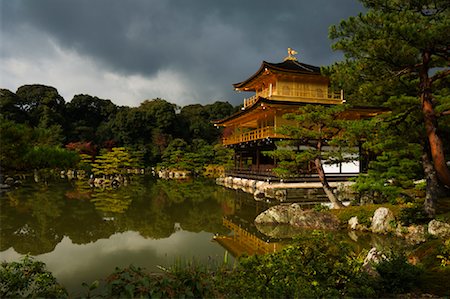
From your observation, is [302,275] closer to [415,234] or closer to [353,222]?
[415,234]

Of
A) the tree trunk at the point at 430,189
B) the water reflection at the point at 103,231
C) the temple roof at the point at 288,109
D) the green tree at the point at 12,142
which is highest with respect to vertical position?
the temple roof at the point at 288,109

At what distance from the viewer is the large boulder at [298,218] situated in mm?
9891

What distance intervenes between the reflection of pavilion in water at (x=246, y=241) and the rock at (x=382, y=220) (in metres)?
3.07

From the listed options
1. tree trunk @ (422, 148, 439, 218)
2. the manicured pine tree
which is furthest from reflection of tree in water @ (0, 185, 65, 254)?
tree trunk @ (422, 148, 439, 218)

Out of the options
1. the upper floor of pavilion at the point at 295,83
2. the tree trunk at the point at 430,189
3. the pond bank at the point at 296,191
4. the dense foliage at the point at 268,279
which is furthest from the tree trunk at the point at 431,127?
the upper floor of pavilion at the point at 295,83

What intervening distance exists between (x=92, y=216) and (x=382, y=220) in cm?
1005

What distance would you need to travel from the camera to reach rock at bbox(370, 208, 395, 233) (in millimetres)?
9250

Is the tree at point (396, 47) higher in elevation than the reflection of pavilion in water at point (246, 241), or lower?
higher

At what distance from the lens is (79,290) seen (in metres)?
5.39

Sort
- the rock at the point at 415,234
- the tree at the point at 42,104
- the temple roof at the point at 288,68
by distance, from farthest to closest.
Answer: the tree at the point at 42,104, the temple roof at the point at 288,68, the rock at the point at 415,234

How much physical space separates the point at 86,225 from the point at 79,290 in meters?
5.51

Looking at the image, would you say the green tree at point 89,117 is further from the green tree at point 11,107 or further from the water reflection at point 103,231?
the water reflection at point 103,231

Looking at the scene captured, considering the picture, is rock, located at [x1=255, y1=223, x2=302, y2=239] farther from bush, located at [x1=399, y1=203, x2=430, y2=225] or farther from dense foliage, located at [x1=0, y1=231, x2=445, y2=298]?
dense foliage, located at [x1=0, y1=231, x2=445, y2=298]

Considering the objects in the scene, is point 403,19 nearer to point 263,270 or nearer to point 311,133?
point 263,270
